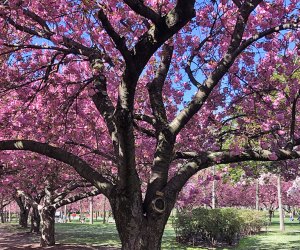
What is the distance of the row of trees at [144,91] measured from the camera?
5.85m

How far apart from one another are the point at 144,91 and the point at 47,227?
10221mm

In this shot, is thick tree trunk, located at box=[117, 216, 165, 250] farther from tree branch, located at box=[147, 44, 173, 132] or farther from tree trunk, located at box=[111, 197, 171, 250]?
tree branch, located at box=[147, 44, 173, 132]

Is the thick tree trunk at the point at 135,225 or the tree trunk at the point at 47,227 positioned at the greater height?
the thick tree trunk at the point at 135,225

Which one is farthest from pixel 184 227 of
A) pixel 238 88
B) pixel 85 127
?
pixel 238 88

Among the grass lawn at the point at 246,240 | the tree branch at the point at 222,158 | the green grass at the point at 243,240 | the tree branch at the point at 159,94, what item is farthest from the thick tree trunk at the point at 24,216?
the tree branch at the point at 222,158

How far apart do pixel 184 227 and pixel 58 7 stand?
54.7ft

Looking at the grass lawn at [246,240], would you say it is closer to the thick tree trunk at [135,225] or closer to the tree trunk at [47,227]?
the tree trunk at [47,227]

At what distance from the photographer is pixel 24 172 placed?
1845 cm

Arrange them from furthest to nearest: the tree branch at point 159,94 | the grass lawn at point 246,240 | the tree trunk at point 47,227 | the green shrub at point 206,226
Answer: the green shrub at point 206,226
the tree trunk at point 47,227
the grass lawn at point 246,240
the tree branch at point 159,94

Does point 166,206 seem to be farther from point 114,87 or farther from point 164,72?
point 114,87

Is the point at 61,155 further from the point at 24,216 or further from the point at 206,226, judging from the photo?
the point at 24,216

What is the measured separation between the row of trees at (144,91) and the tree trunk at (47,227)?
543 centimetres

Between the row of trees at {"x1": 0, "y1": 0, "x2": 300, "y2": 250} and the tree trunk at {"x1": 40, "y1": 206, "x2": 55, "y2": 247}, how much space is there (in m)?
5.43

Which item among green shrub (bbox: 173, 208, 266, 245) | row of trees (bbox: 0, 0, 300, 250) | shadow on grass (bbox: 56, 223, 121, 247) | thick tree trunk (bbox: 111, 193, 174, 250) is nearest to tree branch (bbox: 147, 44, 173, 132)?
row of trees (bbox: 0, 0, 300, 250)
